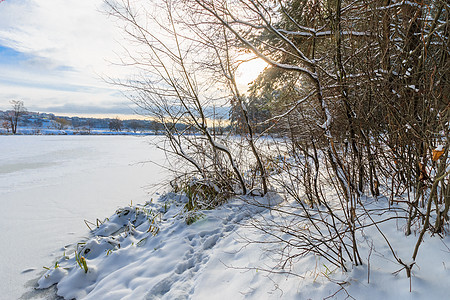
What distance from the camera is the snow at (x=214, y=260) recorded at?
1.49m

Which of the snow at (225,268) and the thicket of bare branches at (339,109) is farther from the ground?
the thicket of bare branches at (339,109)

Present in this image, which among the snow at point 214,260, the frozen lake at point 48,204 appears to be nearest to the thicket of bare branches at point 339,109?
the snow at point 214,260

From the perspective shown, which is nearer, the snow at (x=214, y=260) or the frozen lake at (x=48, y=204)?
the snow at (x=214, y=260)

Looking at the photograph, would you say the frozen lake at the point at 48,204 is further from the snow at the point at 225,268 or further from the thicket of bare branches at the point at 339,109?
the thicket of bare branches at the point at 339,109

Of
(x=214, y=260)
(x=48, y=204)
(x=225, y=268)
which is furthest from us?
(x=48, y=204)

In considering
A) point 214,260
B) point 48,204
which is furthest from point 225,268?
point 48,204

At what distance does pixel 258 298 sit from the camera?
5.56 ft

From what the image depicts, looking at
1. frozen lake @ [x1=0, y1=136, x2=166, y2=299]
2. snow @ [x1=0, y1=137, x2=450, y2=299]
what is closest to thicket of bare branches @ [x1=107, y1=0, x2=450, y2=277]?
snow @ [x1=0, y1=137, x2=450, y2=299]

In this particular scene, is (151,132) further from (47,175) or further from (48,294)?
(47,175)

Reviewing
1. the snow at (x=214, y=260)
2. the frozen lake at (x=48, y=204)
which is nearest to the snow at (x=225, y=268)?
the snow at (x=214, y=260)

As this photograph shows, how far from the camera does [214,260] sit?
243 cm

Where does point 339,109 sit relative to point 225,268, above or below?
above

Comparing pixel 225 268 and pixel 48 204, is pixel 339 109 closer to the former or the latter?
pixel 225 268

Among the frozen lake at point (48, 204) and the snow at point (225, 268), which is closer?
the snow at point (225, 268)
